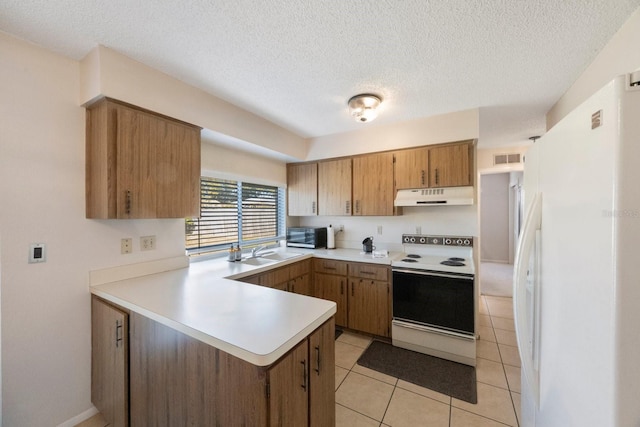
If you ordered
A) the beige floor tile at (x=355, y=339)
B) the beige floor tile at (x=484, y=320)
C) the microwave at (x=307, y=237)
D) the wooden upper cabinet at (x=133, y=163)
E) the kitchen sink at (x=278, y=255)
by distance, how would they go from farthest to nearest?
the microwave at (x=307, y=237), the beige floor tile at (x=484, y=320), the kitchen sink at (x=278, y=255), the beige floor tile at (x=355, y=339), the wooden upper cabinet at (x=133, y=163)

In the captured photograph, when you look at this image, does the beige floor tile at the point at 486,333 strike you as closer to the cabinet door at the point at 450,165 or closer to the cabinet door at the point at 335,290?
the cabinet door at the point at 335,290

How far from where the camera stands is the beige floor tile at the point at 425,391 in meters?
1.86

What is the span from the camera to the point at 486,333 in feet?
9.30

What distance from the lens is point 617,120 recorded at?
525 mm

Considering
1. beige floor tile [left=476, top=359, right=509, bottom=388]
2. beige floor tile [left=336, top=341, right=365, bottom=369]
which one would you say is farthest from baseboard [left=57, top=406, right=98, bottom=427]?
beige floor tile [left=476, top=359, right=509, bottom=388]

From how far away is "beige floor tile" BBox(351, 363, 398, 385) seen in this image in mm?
2070

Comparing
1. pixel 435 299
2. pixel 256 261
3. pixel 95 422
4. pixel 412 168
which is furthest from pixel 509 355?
pixel 95 422

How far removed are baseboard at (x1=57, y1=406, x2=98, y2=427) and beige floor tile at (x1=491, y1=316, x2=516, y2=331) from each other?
3878 mm

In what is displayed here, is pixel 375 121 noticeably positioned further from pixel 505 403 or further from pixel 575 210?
pixel 505 403

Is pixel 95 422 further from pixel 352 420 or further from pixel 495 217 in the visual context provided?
pixel 495 217

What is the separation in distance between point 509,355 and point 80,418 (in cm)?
351

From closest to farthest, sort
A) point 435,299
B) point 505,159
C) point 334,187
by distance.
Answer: point 435,299 < point 334,187 < point 505,159

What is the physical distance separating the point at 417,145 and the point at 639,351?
2484 millimetres


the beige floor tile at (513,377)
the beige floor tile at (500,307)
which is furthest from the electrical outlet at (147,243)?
the beige floor tile at (500,307)
